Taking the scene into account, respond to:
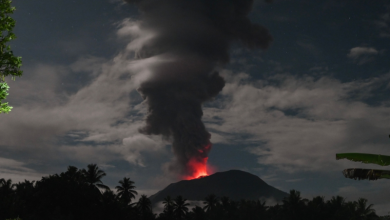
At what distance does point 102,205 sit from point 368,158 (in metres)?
47.2

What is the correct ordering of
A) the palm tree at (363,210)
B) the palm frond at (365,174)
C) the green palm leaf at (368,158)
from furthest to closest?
the palm tree at (363,210) → the palm frond at (365,174) → the green palm leaf at (368,158)

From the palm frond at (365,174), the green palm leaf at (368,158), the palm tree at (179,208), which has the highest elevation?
the palm tree at (179,208)

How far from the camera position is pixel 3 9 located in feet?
44.2

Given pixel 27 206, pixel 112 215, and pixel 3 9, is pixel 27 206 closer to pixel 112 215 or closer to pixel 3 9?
pixel 112 215

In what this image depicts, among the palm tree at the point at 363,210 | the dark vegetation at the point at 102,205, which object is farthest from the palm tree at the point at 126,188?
the palm tree at the point at 363,210

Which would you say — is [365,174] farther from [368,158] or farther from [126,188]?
[126,188]

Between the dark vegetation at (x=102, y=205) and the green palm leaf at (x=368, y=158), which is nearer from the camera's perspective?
the green palm leaf at (x=368, y=158)

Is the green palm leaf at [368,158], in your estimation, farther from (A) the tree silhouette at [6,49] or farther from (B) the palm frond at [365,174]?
(A) the tree silhouette at [6,49]

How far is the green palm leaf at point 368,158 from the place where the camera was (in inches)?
364

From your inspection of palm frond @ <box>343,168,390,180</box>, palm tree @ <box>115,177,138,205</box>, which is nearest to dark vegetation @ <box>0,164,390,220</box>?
palm tree @ <box>115,177,138,205</box>

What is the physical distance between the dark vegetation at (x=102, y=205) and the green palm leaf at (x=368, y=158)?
36.4 meters

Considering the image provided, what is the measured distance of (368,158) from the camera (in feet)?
31.4

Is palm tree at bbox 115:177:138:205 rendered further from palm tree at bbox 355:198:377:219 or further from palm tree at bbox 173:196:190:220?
palm tree at bbox 355:198:377:219

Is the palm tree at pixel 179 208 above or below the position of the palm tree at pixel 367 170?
above
